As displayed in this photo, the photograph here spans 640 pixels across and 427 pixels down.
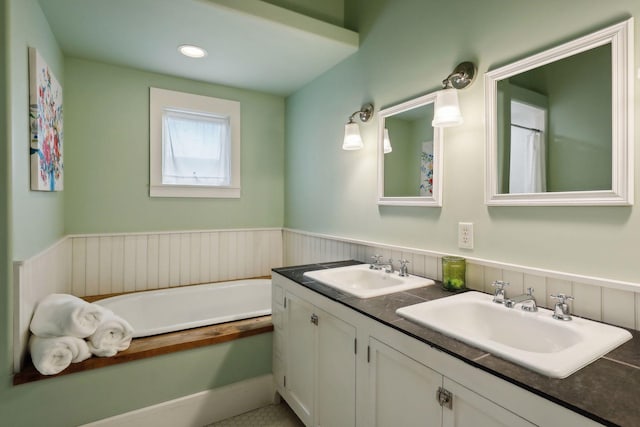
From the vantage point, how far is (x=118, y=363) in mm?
1663

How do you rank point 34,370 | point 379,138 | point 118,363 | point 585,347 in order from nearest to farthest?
point 585,347 < point 34,370 < point 118,363 < point 379,138

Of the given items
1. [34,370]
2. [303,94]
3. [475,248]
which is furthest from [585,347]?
[303,94]

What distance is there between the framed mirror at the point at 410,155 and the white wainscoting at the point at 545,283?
29cm

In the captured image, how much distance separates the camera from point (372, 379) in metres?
1.22

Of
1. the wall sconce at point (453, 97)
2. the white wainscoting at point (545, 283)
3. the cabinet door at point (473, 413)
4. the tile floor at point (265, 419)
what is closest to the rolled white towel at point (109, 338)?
the tile floor at point (265, 419)

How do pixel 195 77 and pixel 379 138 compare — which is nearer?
pixel 379 138

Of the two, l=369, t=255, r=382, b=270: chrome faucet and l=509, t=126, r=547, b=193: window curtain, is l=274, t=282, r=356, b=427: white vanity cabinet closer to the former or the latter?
l=369, t=255, r=382, b=270: chrome faucet

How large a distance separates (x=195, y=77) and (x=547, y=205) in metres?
2.63

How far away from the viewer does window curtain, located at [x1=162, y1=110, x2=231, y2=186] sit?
2.79 meters

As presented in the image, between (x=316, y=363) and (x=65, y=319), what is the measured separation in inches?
46.9

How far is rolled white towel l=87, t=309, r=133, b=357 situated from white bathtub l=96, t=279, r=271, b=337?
0.50 metres

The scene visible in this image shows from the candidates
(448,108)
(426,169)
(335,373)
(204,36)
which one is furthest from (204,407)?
(204,36)

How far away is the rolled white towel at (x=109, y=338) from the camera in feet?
5.38

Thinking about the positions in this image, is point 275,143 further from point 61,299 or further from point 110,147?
point 61,299
